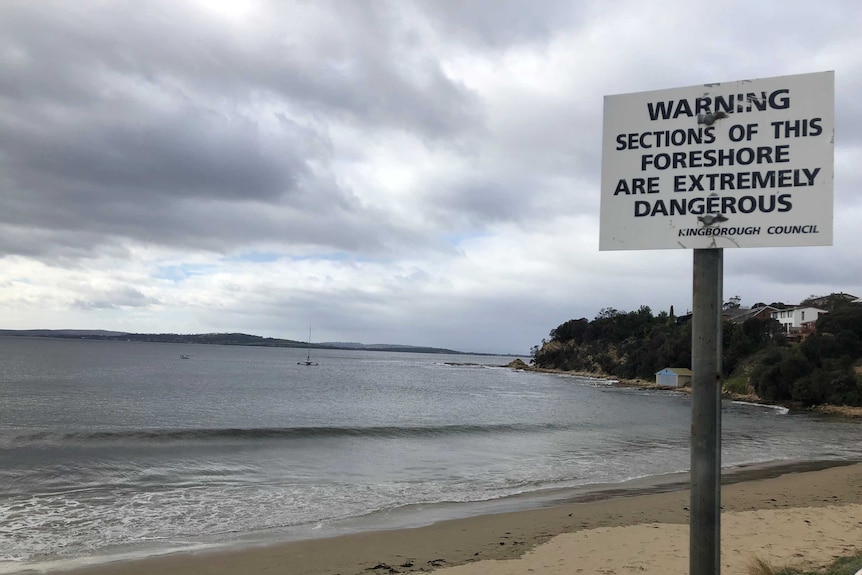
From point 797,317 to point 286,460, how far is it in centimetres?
9649

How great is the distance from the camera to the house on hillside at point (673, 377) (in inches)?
3659

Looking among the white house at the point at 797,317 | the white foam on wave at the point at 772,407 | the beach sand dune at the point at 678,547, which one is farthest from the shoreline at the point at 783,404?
the white house at the point at 797,317

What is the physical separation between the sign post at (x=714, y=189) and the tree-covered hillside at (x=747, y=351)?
58.9 m

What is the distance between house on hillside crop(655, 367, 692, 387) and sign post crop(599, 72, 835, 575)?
95.7m

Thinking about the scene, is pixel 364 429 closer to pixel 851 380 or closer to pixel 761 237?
pixel 761 237

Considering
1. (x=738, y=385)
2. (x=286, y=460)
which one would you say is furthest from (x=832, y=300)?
(x=286, y=460)

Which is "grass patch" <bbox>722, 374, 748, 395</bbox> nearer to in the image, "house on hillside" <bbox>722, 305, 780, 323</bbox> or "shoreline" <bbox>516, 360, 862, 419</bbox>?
"shoreline" <bbox>516, 360, 862, 419</bbox>

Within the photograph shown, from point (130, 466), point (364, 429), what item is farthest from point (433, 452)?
point (130, 466)

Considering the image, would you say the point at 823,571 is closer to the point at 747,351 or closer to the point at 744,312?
the point at 747,351

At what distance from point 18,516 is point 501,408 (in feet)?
127

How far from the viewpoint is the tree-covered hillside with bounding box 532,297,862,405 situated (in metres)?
56.2

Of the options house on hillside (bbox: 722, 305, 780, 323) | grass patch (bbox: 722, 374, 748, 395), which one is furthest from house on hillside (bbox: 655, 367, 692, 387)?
house on hillside (bbox: 722, 305, 780, 323)

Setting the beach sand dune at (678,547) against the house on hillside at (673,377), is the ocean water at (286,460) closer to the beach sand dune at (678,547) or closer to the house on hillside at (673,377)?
the beach sand dune at (678,547)

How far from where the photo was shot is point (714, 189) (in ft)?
11.8
